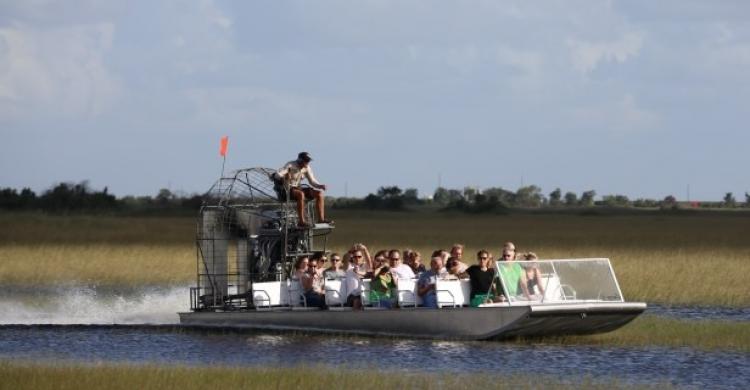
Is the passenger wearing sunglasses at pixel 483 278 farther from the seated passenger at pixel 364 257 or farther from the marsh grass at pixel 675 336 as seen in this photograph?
the seated passenger at pixel 364 257

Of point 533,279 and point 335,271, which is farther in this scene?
point 335,271

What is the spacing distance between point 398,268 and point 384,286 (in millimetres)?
422

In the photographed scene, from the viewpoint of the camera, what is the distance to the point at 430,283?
28953 mm

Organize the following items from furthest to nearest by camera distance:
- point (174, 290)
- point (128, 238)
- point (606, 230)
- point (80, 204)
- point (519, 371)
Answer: point (80, 204) < point (606, 230) < point (128, 238) < point (174, 290) < point (519, 371)

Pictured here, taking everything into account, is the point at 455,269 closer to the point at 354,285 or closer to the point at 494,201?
the point at 354,285

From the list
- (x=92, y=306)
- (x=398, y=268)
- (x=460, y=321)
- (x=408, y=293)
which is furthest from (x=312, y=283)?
(x=92, y=306)

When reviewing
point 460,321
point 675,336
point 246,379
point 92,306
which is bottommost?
point 246,379

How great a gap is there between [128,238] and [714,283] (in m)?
32.1

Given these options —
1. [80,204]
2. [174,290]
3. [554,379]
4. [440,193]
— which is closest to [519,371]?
[554,379]

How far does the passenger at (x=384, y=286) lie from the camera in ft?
97.3

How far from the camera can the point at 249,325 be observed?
3119 centimetres

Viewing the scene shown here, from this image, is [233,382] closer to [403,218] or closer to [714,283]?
[714,283]

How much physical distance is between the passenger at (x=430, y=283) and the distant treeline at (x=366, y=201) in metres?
43.3

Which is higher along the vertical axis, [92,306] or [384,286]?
[384,286]
